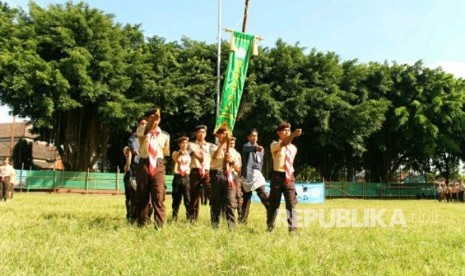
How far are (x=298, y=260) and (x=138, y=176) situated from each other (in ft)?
11.0

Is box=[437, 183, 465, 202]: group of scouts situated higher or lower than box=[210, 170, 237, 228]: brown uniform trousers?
lower

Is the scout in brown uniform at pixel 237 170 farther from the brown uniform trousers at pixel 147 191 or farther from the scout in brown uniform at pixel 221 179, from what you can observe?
the brown uniform trousers at pixel 147 191

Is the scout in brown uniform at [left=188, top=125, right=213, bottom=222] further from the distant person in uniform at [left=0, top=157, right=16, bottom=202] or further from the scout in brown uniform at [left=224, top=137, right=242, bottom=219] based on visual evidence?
the distant person in uniform at [left=0, top=157, right=16, bottom=202]

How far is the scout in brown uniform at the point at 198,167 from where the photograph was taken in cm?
869

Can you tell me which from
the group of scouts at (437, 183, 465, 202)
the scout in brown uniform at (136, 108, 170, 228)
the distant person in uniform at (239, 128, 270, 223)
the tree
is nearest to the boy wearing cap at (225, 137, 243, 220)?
the distant person in uniform at (239, 128, 270, 223)

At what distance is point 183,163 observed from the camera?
29.9 ft

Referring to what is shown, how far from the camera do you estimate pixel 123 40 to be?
30.6m

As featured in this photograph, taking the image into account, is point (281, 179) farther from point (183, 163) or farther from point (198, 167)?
point (183, 163)

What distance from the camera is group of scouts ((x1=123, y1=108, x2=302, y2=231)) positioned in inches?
280

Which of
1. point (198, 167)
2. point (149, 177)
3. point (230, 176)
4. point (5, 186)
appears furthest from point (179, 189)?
point (5, 186)

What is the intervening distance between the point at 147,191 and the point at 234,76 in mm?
9000

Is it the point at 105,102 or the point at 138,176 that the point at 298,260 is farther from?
the point at 105,102

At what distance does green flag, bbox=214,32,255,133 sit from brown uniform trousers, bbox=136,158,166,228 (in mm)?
8269

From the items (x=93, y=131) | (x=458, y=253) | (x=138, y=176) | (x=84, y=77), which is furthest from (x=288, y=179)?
(x=93, y=131)
